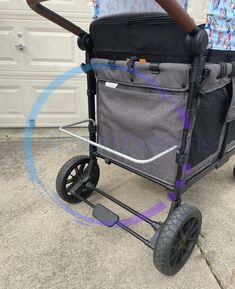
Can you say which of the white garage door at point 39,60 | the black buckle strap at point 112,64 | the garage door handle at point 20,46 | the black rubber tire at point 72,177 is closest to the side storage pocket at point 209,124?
the black buckle strap at point 112,64

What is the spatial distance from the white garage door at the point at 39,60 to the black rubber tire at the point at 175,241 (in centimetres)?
235

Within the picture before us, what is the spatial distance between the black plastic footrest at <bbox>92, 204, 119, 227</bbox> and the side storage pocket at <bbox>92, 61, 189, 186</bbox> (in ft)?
1.04

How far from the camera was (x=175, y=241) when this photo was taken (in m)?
1.38

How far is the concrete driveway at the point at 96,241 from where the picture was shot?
1.39 m

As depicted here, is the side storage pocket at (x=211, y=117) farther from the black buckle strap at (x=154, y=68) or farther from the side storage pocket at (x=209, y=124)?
the black buckle strap at (x=154, y=68)

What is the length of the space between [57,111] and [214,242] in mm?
2497

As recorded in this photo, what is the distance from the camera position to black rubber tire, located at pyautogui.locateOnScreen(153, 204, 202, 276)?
1290mm

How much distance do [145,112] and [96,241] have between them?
86 cm

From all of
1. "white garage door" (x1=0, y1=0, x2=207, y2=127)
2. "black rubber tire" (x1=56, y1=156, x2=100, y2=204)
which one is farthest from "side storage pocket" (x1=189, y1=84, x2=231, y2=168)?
"white garage door" (x1=0, y1=0, x2=207, y2=127)

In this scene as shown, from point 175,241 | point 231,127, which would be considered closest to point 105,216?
point 175,241

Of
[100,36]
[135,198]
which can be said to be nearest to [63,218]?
[135,198]

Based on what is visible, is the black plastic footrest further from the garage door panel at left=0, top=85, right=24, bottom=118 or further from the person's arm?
the garage door panel at left=0, top=85, right=24, bottom=118

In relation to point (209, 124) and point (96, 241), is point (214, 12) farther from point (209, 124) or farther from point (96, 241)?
point (96, 241)

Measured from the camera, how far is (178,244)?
1.40 m
